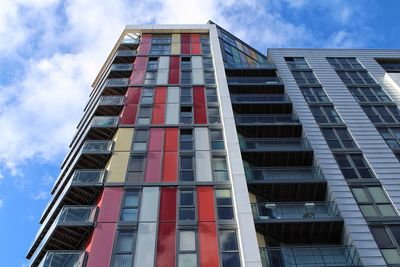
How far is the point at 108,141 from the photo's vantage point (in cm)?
2641

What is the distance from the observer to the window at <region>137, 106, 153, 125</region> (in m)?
28.5

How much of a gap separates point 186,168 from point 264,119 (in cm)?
894

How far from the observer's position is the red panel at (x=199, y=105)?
28695 millimetres

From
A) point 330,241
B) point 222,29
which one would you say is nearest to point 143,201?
point 330,241

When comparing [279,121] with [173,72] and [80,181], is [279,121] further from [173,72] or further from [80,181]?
[80,181]

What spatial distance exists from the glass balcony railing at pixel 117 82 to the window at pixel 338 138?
1540cm

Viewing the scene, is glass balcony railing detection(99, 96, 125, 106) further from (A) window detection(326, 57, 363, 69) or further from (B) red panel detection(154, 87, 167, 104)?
(A) window detection(326, 57, 363, 69)

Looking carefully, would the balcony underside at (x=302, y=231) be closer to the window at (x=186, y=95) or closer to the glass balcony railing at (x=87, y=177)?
the glass balcony railing at (x=87, y=177)

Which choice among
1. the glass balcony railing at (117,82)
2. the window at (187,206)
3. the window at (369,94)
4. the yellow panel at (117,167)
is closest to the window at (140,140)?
the yellow panel at (117,167)

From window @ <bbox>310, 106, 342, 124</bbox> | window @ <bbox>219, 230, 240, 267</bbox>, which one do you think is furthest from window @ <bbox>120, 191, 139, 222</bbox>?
window @ <bbox>310, 106, 342, 124</bbox>

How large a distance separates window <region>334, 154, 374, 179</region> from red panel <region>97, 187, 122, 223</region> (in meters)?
13.5

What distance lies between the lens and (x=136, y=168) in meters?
24.4

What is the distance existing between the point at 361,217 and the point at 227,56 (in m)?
23.6

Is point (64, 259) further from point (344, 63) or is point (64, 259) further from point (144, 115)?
point (344, 63)
